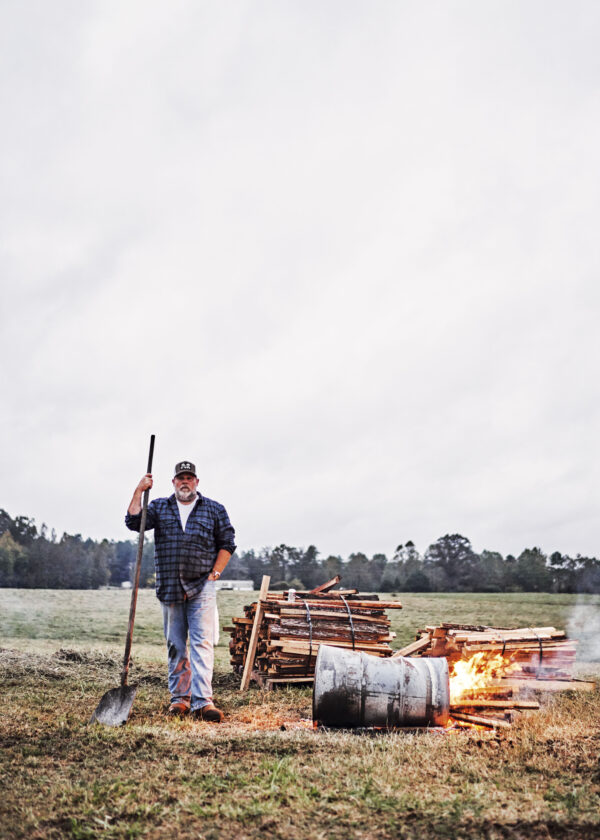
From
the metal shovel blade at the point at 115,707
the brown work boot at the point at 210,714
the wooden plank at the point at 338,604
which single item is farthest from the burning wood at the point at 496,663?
the metal shovel blade at the point at 115,707

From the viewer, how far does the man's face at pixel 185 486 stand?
7953mm

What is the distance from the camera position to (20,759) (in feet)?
17.2

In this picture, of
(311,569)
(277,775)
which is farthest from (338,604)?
(311,569)

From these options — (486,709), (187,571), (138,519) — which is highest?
(138,519)

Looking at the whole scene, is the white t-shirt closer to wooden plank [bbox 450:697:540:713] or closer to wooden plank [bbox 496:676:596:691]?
wooden plank [bbox 450:697:540:713]

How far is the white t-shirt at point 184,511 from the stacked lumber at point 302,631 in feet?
9.62

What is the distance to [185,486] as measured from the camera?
7977 millimetres

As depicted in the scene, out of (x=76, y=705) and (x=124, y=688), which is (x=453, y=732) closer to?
(x=124, y=688)

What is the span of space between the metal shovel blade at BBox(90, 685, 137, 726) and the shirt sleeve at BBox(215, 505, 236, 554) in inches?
72.0

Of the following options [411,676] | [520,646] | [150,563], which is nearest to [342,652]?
[411,676]

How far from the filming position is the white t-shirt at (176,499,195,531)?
25.6ft

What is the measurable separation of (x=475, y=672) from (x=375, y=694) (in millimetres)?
3093

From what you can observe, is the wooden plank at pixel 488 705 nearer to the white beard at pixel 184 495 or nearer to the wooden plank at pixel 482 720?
the wooden plank at pixel 482 720

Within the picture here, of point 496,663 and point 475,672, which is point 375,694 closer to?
point 475,672
